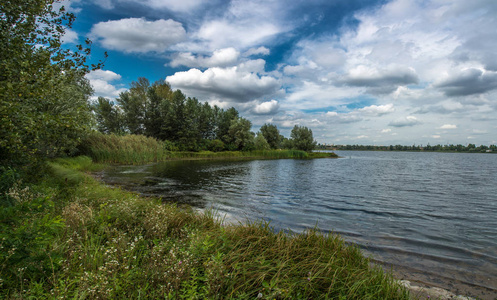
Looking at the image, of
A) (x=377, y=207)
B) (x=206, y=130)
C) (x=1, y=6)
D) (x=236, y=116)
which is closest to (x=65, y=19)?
Answer: (x=1, y=6)

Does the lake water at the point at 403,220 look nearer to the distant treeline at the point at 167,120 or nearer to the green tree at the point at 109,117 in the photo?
the distant treeline at the point at 167,120

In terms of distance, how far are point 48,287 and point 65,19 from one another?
8.16m

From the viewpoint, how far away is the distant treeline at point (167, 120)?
5222 centimetres

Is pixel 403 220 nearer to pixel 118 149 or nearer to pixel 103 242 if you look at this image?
pixel 103 242

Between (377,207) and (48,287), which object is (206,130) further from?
(48,287)

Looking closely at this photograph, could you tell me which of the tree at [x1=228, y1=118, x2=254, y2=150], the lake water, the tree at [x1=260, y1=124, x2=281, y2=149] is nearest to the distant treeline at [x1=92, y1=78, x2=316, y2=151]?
the tree at [x1=228, y1=118, x2=254, y2=150]

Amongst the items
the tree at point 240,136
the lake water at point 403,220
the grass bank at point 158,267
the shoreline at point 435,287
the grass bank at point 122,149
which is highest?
the tree at point 240,136

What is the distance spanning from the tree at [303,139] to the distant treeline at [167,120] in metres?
20.7

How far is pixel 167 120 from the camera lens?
2025 inches

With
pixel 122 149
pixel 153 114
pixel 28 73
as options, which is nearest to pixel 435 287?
pixel 28 73

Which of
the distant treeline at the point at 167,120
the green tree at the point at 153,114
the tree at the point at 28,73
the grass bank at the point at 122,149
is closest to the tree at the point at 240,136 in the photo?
the distant treeline at the point at 167,120

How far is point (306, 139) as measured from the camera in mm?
77500

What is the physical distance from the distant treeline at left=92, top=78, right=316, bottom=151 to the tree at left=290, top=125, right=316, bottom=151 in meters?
20.7

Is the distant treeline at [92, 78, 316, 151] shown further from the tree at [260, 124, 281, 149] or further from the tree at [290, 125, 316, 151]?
the tree at [290, 125, 316, 151]
